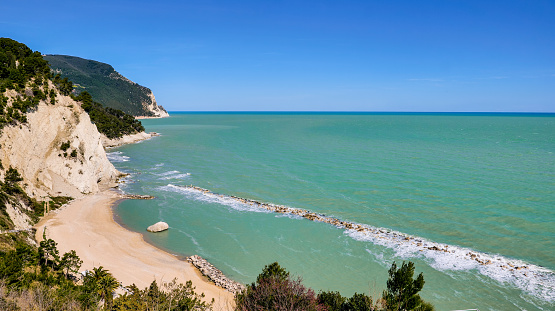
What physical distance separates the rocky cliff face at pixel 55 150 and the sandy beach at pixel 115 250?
407cm

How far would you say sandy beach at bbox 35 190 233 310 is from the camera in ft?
76.6

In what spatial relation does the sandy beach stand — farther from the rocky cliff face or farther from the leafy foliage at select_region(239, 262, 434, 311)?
the rocky cliff face

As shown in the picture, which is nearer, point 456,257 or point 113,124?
point 456,257

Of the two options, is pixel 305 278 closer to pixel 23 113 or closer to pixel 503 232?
pixel 503 232

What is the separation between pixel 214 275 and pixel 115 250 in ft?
33.0

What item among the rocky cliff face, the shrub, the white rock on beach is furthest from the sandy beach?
the shrub

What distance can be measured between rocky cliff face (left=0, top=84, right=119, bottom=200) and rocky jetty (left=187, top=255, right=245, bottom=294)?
820 inches

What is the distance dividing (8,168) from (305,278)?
31105 millimetres

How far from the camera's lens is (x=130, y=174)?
59969 mm

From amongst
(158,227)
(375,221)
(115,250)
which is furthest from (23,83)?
(375,221)

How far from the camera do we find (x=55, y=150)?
39.5 metres

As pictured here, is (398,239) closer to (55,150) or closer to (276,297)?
(276,297)

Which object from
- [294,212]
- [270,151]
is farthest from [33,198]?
[270,151]

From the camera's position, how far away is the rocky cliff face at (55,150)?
110 feet
